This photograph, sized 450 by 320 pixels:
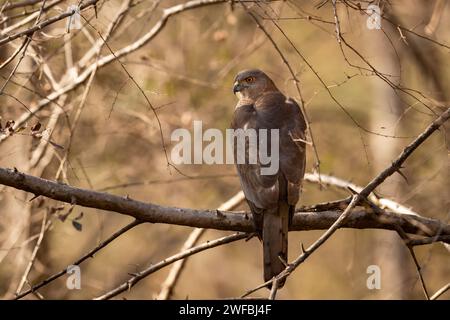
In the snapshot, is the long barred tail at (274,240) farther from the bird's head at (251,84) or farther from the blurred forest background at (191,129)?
the bird's head at (251,84)

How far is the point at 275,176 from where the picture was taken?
5.35m

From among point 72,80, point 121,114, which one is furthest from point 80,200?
point 121,114

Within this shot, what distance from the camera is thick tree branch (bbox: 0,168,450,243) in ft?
13.9

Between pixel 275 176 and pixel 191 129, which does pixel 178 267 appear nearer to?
pixel 275 176

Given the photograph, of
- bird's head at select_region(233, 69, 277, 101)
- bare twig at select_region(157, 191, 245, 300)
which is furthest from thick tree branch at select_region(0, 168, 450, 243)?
bird's head at select_region(233, 69, 277, 101)

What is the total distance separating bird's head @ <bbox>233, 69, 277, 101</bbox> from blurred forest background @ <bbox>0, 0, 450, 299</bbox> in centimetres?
28

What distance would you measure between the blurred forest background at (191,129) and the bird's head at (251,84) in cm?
28

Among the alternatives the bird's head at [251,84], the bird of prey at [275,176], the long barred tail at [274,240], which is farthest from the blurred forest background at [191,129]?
the long barred tail at [274,240]

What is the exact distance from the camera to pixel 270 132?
5.73 m

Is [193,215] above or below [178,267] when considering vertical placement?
below

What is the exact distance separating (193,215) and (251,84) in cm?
255

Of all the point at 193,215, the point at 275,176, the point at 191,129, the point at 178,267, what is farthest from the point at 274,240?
the point at 191,129
